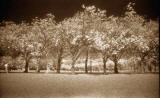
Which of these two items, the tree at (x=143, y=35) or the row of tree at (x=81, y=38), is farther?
the tree at (x=143, y=35)

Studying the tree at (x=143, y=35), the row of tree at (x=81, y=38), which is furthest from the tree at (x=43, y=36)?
the tree at (x=143, y=35)

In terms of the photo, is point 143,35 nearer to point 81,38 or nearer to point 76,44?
point 81,38

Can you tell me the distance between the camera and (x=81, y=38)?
679 inches

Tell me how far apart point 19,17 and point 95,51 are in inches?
334

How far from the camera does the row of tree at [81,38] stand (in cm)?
1594

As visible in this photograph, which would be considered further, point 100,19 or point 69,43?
point 69,43

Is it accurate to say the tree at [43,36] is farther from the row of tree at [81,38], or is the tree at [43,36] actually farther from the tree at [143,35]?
the tree at [143,35]

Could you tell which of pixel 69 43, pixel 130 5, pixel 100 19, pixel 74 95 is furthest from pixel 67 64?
pixel 74 95

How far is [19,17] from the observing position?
41.3 feet

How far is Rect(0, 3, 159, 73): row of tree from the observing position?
1594 cm

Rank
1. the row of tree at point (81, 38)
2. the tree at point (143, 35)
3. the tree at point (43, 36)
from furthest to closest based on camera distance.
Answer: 1. the tree at point (143, 35)
2. the row of tree at point (81, 38)
3. the tree at point (43, 36)

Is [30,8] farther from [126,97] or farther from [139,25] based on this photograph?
[139,25]

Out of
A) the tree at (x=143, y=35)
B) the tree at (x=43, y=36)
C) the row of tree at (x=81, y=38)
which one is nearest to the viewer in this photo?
the tree at (x=43, y=36)

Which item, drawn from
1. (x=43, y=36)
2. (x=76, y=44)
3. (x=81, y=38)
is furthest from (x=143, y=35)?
(x=43, y=36)
